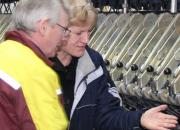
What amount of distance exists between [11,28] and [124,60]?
3767mm

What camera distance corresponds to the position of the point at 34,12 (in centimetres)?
194

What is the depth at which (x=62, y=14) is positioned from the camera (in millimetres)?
Answer: 1969

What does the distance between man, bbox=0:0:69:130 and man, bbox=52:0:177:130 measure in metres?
0.41

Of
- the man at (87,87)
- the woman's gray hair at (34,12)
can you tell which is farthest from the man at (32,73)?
the man at (87,87)

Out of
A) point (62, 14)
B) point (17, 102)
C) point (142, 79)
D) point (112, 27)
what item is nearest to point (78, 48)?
point (62, 14)

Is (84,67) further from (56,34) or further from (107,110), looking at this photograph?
(56,34)

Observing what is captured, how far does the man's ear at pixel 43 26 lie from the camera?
1921 mm

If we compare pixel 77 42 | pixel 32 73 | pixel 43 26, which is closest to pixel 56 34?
pixel 43 26

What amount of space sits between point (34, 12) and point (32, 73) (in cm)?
26

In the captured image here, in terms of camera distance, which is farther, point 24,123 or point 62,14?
point 62,14

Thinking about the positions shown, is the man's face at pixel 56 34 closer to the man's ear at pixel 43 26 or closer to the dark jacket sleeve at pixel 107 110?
the man's ear at pixel 43 26

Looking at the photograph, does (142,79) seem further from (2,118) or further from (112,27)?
A: (2,118)

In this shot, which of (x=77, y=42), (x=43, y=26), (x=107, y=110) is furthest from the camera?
(x=107, y=110)

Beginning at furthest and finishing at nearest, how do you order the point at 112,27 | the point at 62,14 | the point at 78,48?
the point at 112,27
the point at 78,48
the point at 62,14
